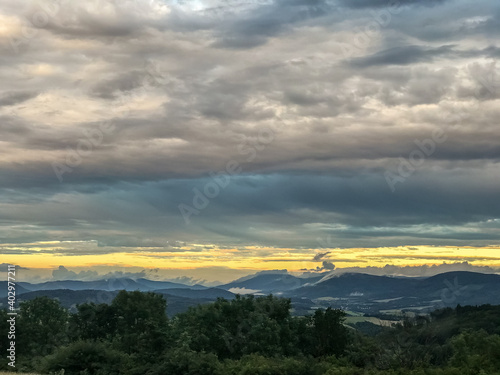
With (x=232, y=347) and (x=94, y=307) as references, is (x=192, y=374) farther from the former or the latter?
(x=94, y=307)

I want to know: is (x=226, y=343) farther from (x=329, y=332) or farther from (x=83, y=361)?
(x=83, y=361)

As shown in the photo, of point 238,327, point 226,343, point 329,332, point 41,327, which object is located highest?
point 238,327

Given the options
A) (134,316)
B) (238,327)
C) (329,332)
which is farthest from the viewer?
(134,316)

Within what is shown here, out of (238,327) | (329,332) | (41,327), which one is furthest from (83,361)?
(41,327)

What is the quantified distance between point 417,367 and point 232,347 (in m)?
29.4

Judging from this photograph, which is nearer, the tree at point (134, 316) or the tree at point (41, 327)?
the tree at point (134, 316)

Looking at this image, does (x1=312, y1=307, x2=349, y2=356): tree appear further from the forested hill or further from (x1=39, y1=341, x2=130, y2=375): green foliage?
(x1=39, y1=341, x2=130, y2=375): green foliage

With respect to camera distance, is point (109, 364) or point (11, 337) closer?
point (109, 364)

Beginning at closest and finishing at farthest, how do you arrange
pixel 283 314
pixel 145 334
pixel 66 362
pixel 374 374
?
pixel 374 374 → pixel 66 362 → pixel 145 334 → pixel 283 314

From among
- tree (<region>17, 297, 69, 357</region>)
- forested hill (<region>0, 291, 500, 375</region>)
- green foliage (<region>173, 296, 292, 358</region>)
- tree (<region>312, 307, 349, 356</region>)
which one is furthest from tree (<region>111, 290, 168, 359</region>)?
tree (<region>312, 307, 349, 356</region>)

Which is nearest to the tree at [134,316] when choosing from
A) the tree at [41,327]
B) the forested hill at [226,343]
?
the forested hill at [226,343]

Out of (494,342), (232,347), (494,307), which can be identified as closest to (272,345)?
(232,347)

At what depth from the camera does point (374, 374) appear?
152 ft

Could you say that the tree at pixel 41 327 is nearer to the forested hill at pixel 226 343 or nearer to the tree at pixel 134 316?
the forested hill at pixel 226 343
